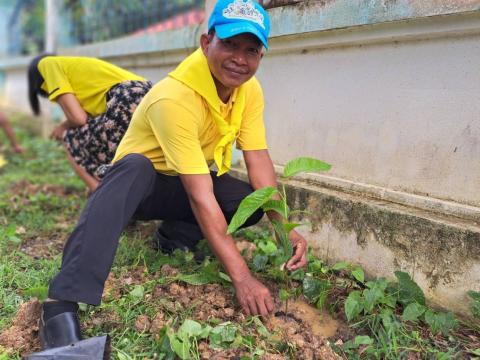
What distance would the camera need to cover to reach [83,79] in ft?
10.5

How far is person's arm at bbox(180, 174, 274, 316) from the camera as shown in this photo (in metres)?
1.84

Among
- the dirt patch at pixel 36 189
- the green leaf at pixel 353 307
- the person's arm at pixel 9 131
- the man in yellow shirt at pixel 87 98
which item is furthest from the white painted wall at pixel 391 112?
the person's arm at pixel 9 131

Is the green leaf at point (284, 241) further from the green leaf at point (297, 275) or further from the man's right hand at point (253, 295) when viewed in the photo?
the green leaf at point (297, 275)

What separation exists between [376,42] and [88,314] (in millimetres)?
1778

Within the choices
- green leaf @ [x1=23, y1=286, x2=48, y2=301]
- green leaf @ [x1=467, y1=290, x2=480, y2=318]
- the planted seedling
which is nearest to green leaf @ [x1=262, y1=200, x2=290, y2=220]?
the planted seedling

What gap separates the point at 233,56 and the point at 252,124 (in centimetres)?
42

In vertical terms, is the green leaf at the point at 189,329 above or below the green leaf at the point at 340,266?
above

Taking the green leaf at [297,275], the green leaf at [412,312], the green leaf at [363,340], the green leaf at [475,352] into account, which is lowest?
the green leaf at [475,352]

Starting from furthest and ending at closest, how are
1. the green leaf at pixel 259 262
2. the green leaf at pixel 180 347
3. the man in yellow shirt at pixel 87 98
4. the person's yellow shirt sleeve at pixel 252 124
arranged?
1. the man in yellow shirt at pixel 87 98
2. the green leaf at pixel 259 262
3. the person's yellow shirt sleeve at pixel 252 124
4. the green leaf at pixel 180 347

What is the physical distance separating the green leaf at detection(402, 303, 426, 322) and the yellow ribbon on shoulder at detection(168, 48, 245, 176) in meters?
0.95

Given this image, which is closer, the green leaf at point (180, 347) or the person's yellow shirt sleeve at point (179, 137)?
the green leaf at point (180, 347)

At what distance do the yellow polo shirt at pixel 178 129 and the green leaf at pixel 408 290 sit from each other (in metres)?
0.85

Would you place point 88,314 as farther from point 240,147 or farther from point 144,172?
point 240,147

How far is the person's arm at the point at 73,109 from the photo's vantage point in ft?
10.2
